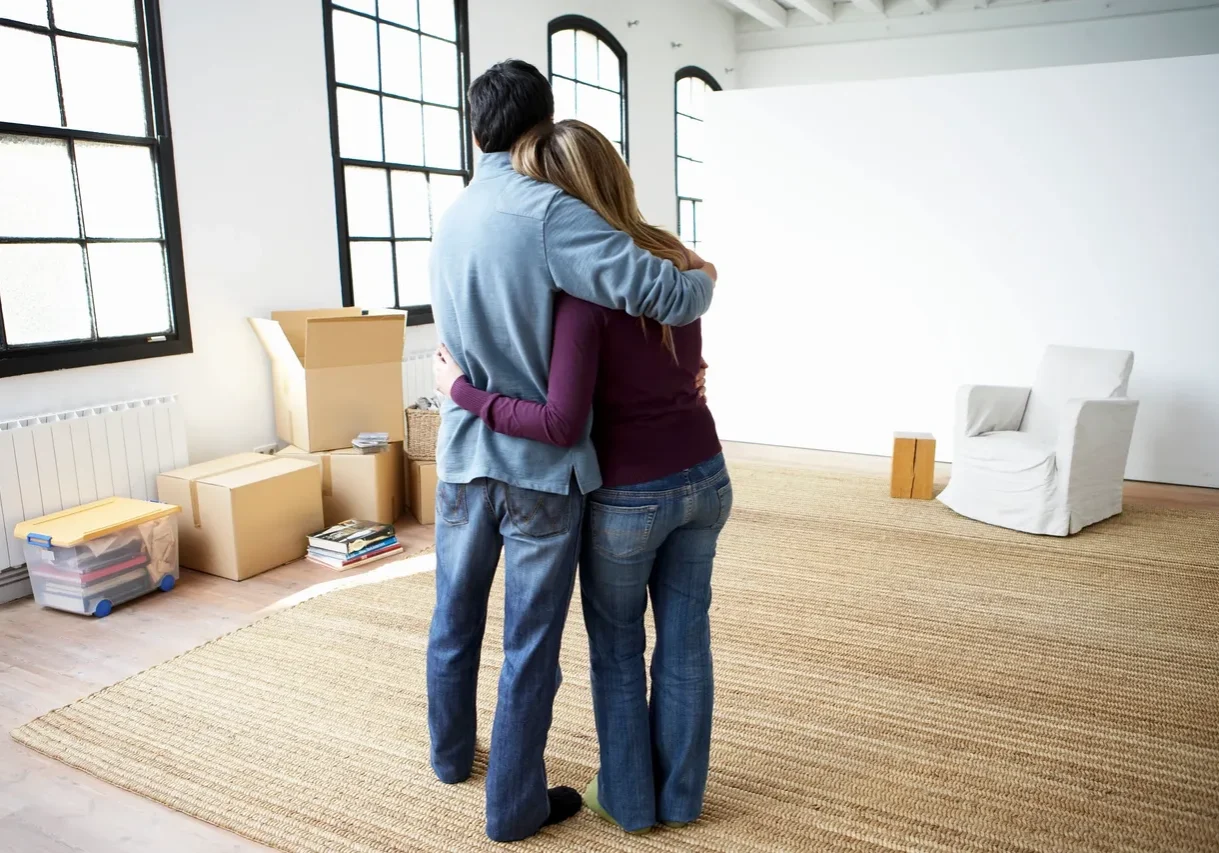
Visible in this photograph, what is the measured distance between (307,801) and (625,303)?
1.43 metres

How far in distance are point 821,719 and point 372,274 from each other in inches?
142

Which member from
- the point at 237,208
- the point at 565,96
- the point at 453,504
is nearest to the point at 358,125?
the point at 237,208

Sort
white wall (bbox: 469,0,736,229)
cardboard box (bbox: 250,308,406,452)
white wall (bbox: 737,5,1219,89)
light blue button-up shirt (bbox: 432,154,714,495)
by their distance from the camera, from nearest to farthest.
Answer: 1. light blue button-up shirt (bbox: 432,154,714,495)
2. cardboard box (bbox: 250,308,406,452)
3. white wall (bbox: 469,0,736,229)
4. white wall (bbox: 737,5,1219,89)

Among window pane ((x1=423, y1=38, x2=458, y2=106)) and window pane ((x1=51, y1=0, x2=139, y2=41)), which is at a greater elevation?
window pane ((x1=423, y1=38, x2=458, y2=106))

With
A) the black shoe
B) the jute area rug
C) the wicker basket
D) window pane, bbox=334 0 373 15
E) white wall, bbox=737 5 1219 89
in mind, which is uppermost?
white wall, bbox=737 5 1219 89

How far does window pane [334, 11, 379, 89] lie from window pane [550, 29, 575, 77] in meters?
1.93

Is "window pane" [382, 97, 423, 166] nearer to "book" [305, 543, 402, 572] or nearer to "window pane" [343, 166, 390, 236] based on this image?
"window pane" [343, 166, 390, 236]

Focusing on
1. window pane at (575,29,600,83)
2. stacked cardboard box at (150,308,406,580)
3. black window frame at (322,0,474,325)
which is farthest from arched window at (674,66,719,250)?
stacked cardboard box at (150,308,406,580)

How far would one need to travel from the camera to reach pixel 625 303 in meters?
1.60

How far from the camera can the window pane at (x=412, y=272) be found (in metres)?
5.32

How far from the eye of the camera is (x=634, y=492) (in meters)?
1.73

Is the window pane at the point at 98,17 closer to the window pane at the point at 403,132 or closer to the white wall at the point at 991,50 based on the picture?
the window pane at the point at 403,132

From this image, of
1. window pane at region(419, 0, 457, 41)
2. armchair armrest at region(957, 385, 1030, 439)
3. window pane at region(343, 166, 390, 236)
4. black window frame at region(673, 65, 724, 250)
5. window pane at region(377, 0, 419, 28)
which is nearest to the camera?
armchair armrest at region(957, 385, 1030, 439)

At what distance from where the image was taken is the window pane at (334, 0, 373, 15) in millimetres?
4797
